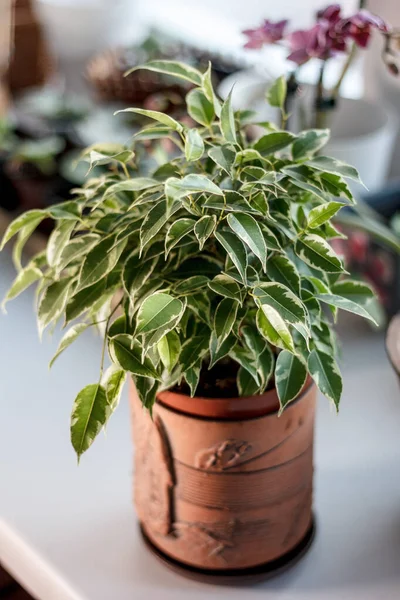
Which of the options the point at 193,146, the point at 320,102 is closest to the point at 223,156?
the point at 193,146

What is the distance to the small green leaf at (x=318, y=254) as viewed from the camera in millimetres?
604

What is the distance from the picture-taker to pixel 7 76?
1.85m

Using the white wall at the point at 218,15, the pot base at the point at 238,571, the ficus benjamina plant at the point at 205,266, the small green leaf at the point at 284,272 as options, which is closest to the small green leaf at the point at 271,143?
the ficus benjamina plant at the point at 205,266

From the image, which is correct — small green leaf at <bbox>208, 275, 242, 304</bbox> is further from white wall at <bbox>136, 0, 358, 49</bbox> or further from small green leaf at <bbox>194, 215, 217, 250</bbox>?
white wall at <bbox>136, 0, 358, 49</bbox>

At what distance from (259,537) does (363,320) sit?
1.52ft

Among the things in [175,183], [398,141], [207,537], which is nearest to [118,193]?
[175,183]

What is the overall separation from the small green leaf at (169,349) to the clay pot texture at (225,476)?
72 millimetres

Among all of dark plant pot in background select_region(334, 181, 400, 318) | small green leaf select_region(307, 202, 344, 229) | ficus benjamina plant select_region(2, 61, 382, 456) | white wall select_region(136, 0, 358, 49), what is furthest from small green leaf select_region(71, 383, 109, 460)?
white wall select_region(136, 0, 358, 49)

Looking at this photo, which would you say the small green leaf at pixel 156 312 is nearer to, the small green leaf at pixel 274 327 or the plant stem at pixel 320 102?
the small green leaf at pixel 274 327

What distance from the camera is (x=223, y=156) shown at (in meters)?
0.60

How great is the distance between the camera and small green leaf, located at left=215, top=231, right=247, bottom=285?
0.54m

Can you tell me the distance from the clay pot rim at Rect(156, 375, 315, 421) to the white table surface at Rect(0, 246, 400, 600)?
194mm

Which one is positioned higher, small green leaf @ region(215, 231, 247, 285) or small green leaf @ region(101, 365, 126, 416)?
small green leaf @ region(215, 231, 247, 285)

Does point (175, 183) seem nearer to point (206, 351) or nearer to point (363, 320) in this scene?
point (206, 351)
